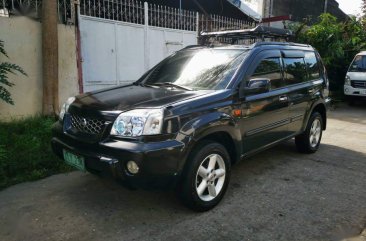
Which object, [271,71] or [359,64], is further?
[359,64]

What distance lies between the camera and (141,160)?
284 cm

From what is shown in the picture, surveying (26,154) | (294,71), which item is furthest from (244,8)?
(26,154)

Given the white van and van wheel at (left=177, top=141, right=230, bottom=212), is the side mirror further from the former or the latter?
the white van

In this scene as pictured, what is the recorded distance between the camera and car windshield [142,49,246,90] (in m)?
3.73

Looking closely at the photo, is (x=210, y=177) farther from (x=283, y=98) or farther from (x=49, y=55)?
(x=49, y=55)

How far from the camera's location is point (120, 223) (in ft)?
10.4

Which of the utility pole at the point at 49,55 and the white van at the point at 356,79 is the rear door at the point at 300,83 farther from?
the white van at the point at 356,79

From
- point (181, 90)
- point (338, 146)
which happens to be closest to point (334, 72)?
point (338, 146)

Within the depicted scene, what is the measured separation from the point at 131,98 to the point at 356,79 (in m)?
9.69

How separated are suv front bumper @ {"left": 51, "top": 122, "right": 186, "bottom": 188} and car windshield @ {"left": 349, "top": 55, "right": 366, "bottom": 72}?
10049 millimetres

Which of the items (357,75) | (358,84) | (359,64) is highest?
(359,64)

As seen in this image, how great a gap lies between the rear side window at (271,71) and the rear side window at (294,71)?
0.63 feet

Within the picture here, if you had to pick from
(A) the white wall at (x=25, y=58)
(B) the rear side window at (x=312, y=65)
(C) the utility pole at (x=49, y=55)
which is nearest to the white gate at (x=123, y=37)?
(A) the white wall at (x=25, y=58)

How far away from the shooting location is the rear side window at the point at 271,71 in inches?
159
